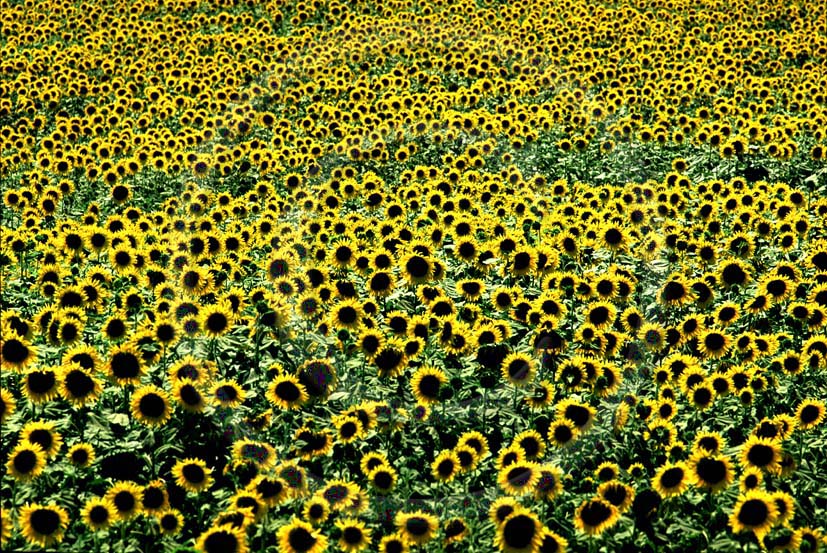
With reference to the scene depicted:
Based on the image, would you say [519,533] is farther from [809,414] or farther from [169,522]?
[809,414]

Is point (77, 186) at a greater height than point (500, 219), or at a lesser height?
lesser

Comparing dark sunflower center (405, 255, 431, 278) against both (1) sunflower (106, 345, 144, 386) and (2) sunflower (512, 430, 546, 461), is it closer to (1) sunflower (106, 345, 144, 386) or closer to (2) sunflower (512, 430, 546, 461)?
(2) sunflower (512, 430, 546, 461)

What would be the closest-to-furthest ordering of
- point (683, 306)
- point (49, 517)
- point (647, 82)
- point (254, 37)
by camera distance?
1. point (49, 517)
2. point (683, 306)
3. point (647, 82)
4. point (254, 37)

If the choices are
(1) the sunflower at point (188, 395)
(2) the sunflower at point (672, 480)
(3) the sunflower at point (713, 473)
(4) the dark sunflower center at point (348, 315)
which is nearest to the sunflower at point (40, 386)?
(1) the sunflower at point (188, 395)

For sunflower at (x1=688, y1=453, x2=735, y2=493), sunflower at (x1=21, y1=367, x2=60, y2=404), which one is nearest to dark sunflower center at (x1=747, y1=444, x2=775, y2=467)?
sunflower at (x1=688, y1=453, x2=735, y2=493)

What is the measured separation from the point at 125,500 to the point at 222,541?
821 mm

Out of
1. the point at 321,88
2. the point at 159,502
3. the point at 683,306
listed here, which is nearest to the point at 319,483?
the point at 159,502

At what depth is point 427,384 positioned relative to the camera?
701 cm

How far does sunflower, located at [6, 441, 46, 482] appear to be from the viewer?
5.78 meters

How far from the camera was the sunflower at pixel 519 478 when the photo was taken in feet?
19.9

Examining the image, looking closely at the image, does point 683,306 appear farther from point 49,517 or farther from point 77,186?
point 77,186

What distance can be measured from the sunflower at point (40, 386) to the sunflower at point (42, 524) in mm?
1160

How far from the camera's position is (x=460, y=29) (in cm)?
2023

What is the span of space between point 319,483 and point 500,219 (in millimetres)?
5159
